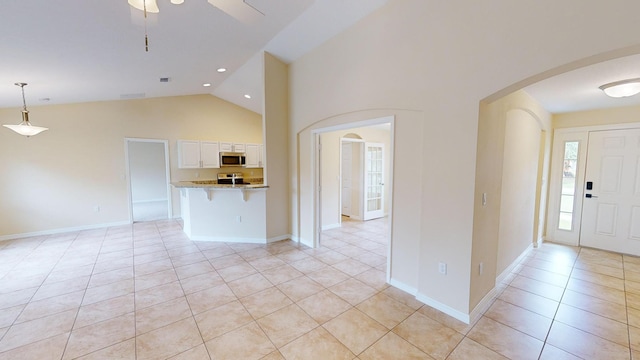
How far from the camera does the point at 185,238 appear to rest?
4.99m

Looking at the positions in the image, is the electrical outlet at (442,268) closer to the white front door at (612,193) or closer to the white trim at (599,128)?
the white front door at (612,193)

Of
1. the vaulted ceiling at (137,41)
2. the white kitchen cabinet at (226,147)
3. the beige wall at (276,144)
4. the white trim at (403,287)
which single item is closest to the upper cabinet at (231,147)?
the white kitchen cabinet at (226,147)

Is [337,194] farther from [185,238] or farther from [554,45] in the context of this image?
[554,45]

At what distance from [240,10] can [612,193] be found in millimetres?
6209

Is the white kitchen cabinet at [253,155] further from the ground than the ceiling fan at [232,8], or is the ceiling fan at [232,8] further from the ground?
the ceiling fan at [232,8]

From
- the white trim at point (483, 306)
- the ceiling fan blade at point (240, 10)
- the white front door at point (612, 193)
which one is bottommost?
the white trim at point (483, 306)

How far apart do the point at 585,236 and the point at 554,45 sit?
4.40 m

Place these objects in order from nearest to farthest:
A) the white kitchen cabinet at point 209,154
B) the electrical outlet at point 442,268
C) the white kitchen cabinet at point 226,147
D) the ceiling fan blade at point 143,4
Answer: the ceiling fan blade at point 143,4, the electrical outlet at point 442,268, the white kitchen cabinet at point 209,154, the white kitchen cabinet at point 226,147

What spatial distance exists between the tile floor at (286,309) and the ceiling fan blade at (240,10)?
3154mm

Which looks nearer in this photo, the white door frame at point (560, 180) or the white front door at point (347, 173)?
the white door frame at point (560, 180)

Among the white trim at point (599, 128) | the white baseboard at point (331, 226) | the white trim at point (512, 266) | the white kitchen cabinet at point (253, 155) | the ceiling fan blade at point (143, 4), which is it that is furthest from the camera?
the white kitchen cabinet at point (253, 155)

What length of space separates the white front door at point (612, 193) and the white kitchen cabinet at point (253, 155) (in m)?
7.33

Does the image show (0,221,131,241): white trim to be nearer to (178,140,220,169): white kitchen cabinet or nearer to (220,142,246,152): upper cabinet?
(178,140,220,169): white kitchen cabinet

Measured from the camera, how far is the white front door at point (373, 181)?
6480 mm
